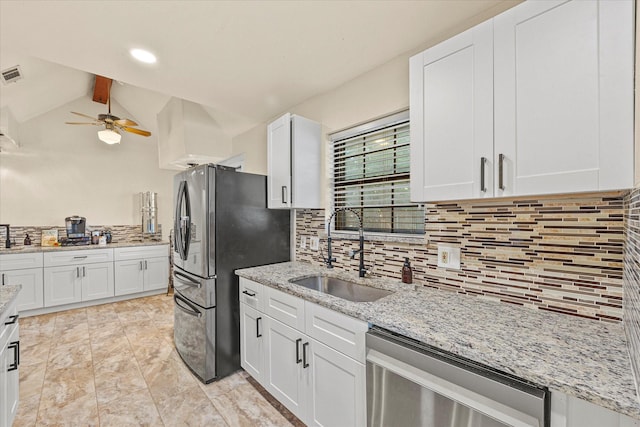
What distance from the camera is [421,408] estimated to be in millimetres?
1072

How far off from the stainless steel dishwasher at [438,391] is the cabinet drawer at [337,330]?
63 millimetres

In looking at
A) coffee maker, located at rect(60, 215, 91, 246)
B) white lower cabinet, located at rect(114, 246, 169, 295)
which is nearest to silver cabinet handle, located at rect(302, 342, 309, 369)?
white lower cabinet, located at rect(114, 246, 169, 295)

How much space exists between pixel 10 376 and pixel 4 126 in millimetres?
3526

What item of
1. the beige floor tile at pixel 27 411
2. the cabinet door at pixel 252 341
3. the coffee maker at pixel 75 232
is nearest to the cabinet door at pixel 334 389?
the cabinet door at pixel 252 341

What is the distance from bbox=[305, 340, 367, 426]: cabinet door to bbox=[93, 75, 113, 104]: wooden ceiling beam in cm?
485

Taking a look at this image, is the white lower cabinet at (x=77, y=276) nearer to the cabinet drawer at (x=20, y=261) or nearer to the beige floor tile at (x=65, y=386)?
the cabinet drawer at (x=20, y=261)

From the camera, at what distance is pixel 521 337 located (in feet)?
3.36

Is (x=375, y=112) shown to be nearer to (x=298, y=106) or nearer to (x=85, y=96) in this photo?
(x=298, y=106)

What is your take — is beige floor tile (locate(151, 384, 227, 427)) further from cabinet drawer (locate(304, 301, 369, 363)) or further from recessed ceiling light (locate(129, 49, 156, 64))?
recessed ceiling light (locate(129, 49, 156, 64))

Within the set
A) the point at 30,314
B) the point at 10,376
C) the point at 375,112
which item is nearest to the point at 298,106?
the point at 375,112

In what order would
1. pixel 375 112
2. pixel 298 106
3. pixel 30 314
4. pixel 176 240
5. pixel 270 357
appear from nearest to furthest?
1. pixel 270 357
2. pixel 375 112
3. pixel 176 240
4. pixel 298 106
5. pixel 30 314

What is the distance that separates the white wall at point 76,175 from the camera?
4098 mm

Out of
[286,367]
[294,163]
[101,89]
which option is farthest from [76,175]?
[286,367]

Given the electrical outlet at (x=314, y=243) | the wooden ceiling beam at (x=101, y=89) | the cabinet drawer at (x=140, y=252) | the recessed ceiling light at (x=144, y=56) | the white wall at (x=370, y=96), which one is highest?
the wooden ceiling beam at (x=101, y=89)
